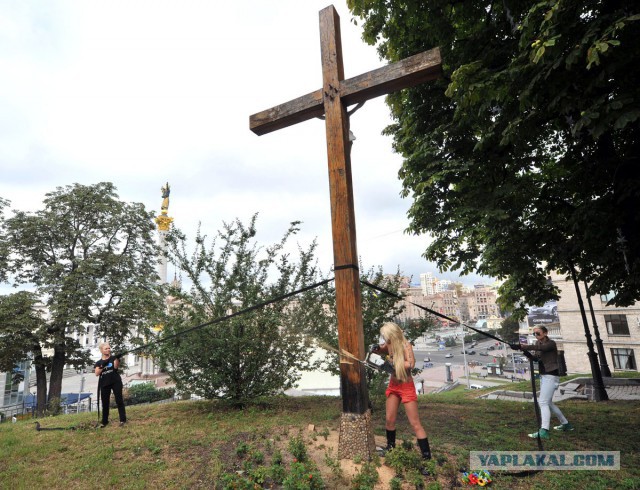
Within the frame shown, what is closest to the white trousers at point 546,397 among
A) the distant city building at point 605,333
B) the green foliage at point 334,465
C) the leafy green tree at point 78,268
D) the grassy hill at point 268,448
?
the grassy hill at point 268,448

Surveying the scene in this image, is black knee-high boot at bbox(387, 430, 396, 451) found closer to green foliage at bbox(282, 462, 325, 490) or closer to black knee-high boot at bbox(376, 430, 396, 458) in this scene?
black knee-high boot at bbox(376, 430, 396, 458)

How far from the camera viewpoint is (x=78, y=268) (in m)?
19.4

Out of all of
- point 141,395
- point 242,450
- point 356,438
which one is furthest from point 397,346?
point 141,395

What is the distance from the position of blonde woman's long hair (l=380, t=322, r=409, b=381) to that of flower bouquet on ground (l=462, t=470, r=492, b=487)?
1139 millimetres

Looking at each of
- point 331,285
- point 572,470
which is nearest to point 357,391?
point 572,470

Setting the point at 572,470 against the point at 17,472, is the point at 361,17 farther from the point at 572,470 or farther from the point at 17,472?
the point at 17,472

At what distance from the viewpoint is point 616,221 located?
6586 mm

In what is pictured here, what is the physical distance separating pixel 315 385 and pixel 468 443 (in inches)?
1063

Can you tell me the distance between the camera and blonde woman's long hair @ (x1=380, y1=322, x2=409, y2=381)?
415cm

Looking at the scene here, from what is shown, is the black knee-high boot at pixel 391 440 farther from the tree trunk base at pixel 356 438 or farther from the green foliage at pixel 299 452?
the green foliage at pixel 299 452

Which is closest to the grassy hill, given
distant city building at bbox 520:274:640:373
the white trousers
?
the white trousers

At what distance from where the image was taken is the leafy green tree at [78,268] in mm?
19250

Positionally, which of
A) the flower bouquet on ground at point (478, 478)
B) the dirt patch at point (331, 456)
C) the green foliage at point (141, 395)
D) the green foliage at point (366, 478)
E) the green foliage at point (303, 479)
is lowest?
the green foliage at point (141, 395)

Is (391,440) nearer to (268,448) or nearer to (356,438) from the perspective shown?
(356,438)
